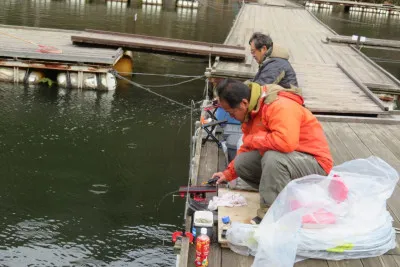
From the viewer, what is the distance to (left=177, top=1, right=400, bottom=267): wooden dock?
13.3 feet

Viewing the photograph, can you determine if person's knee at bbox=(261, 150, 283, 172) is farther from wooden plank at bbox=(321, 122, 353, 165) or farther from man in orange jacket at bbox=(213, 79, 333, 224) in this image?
wooden plank at bbox=(321, 122, 353, 165)

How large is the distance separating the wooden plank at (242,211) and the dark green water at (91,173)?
7.14ft

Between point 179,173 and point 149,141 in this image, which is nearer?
point 179,173

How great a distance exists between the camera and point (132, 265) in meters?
6.51

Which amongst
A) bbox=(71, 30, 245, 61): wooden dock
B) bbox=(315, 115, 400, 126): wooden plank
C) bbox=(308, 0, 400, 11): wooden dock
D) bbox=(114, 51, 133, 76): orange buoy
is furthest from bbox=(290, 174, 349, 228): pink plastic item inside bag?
bbox=(308, 0, 400, 11): wooden dock

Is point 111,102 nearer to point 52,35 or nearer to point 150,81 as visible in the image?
point 150,81

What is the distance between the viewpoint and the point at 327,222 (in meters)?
4.04

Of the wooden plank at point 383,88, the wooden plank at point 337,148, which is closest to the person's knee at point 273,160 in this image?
the wooden plank at point 337,148

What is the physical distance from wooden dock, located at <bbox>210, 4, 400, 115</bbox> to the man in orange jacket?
4.46m

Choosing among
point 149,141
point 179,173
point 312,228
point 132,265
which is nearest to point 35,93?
A: point 149,141

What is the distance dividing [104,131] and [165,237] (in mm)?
4360

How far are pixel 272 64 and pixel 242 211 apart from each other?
2341 mm

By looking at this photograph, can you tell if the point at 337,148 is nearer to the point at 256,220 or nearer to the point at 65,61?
the point at 256,220

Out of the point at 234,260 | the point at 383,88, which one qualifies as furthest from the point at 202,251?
the point at 383,88
